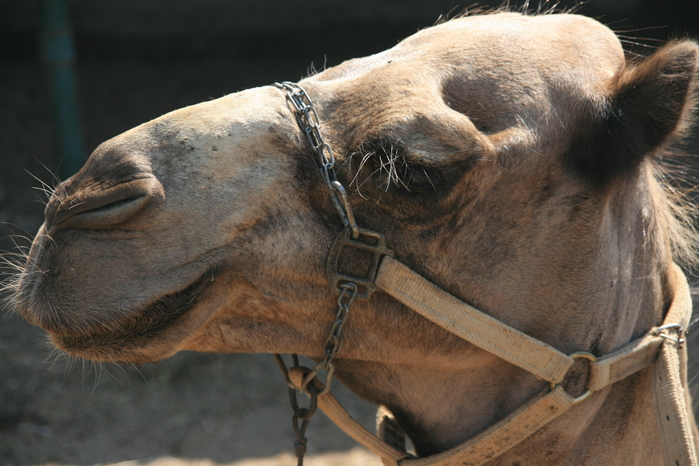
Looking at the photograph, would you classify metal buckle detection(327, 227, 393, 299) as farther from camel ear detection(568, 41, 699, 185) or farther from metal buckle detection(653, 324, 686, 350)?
metal buckle detection(653, 324, 686, 350)

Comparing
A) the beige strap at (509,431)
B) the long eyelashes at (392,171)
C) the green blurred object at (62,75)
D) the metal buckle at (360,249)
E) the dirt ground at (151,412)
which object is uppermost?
the long eyelashes at (392,171)

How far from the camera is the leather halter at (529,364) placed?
1.65 metres

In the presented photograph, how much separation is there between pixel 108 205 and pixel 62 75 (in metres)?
5.24

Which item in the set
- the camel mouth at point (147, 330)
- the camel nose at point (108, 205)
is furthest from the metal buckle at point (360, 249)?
Result: the camel nose at point (108, 205)

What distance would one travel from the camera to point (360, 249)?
163 centimetres

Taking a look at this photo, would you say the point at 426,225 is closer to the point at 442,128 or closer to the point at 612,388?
the point at 442,128

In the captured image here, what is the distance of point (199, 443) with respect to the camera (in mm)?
4328

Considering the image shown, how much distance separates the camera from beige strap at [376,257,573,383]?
1.65 m

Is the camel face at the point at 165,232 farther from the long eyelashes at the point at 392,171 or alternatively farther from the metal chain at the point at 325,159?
the long eyelashes at the point at 392,171

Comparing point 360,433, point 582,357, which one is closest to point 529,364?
point 582,357

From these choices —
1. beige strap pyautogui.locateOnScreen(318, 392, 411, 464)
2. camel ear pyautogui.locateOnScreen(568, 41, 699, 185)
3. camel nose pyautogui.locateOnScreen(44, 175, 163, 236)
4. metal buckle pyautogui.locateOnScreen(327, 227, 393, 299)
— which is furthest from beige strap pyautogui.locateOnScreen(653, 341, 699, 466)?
camel nose pyautogui.locateOnScreen(44, 175, 163, 236)

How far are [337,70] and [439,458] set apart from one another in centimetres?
110

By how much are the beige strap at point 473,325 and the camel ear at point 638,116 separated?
0.45m

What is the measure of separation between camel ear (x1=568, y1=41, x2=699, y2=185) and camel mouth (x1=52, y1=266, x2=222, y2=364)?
3.21ft
